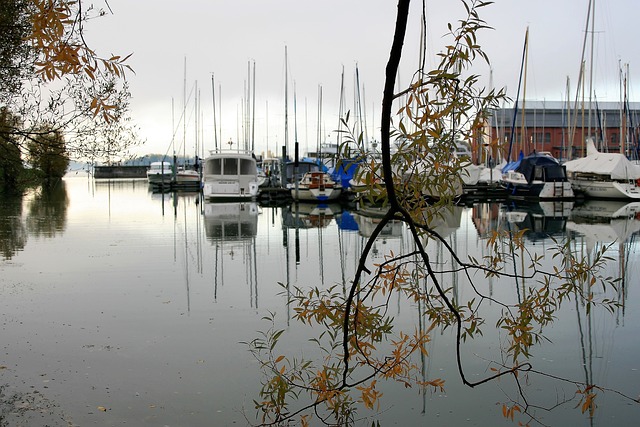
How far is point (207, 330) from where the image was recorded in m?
11.2

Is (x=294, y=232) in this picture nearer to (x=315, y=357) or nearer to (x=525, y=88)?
(x=315, y=357)

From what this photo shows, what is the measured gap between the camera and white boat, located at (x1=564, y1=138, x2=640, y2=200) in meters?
48.2

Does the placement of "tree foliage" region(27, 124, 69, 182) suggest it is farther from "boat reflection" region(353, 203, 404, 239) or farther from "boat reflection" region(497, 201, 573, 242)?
"boat reflection" region(497, 201, 573, 242)

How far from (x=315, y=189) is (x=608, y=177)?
2008cm

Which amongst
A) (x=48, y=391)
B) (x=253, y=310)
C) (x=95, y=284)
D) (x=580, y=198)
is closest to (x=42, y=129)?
(x=95, y=284)

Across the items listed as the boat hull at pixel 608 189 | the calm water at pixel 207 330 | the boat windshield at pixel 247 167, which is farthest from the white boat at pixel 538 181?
the calm water at pixel 207 330

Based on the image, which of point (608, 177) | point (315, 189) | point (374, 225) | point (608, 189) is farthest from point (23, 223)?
point (608, 177)

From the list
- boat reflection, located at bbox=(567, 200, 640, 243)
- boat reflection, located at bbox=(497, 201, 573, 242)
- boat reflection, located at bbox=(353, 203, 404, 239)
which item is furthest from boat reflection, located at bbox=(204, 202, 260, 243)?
boat reflection, located at bbox=(567, 200, 640, 243)

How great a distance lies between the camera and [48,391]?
816 cm

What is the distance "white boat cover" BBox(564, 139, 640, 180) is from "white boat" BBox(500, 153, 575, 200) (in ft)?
6.22

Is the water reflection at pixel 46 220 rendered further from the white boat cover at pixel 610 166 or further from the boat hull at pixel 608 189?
the white boat cover at pixel 610 166

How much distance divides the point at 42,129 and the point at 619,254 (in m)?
14.7

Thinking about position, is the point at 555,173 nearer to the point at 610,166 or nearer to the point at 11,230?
the point at 610,166

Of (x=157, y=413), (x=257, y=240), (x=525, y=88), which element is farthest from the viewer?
(x=525, y=88)
